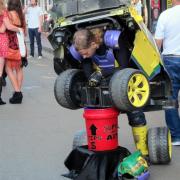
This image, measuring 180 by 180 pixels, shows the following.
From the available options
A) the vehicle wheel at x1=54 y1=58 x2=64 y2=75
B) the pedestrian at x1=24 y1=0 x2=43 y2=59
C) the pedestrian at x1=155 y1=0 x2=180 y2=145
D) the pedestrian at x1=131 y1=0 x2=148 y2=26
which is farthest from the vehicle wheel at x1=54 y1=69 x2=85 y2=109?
the pedestrian at x1=24 y1=0 x2=43 y2=59

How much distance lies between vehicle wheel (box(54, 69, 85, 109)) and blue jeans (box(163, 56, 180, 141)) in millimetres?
1436

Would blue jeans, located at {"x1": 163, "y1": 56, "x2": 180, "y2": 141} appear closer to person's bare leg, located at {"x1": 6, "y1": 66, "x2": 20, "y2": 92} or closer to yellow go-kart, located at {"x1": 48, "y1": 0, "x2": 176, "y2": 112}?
yellow go-kart, located at {"x1": 48, "y1": 0, "x2": 176, "y2": 112}

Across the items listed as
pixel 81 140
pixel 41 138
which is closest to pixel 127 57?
pixel 81 140

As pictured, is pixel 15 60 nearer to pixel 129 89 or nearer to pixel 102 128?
pixel 102 128

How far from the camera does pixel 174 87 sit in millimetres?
6285

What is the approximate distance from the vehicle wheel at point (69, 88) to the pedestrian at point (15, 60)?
444 cm

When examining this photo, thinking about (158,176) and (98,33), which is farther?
(158,176)

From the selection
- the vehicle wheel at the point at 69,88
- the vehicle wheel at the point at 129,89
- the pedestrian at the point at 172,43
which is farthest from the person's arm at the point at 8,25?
the vehicle wheel at the point at 129,89

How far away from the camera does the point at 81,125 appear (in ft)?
25.2

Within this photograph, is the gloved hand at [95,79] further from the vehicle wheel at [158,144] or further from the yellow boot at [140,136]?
the vehicle wheel at [158,144]

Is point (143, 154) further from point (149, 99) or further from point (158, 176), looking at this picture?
point (149, 99)

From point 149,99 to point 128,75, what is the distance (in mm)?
339

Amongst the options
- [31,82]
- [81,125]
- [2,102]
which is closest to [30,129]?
[81,125]

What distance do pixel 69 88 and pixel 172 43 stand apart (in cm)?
160
